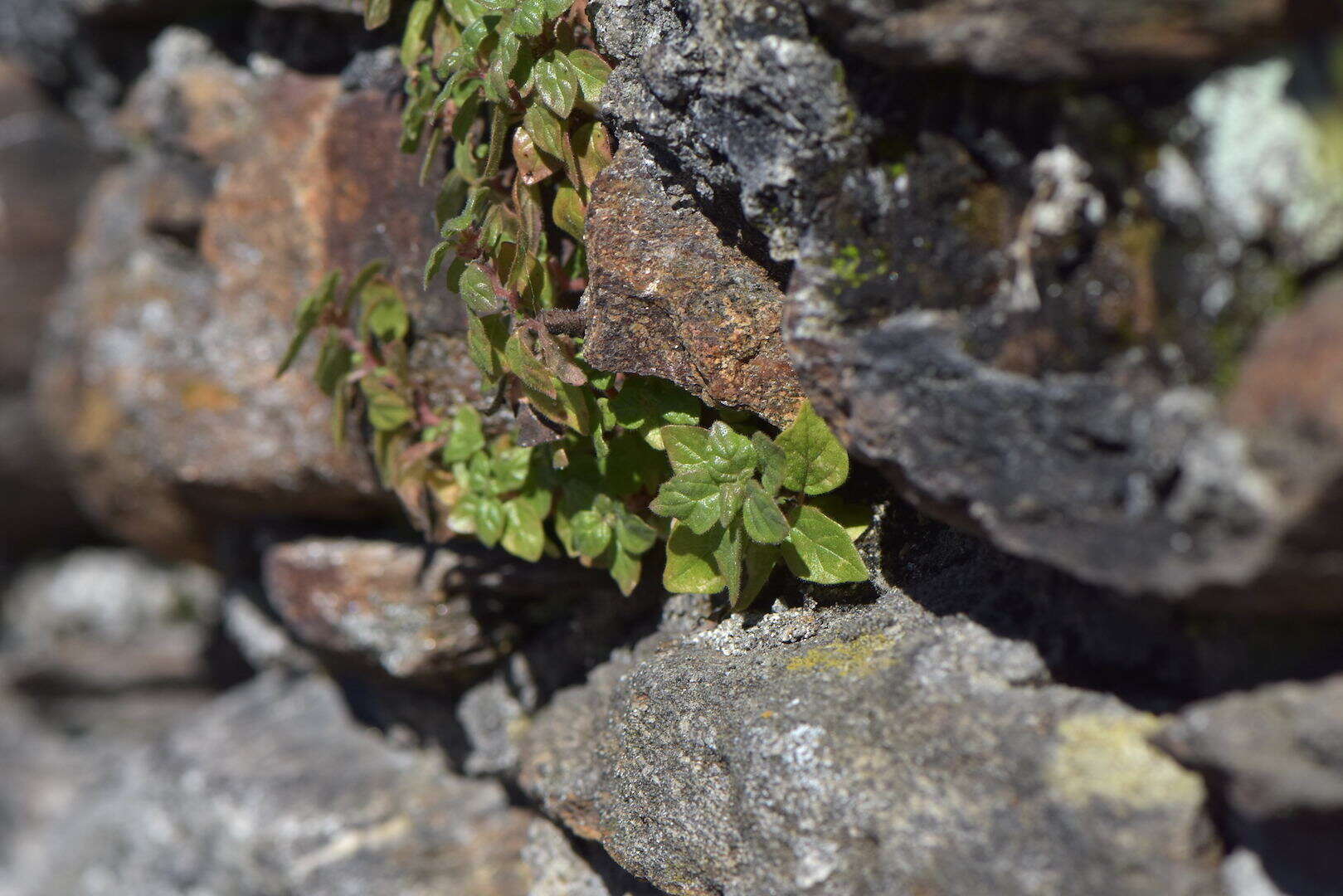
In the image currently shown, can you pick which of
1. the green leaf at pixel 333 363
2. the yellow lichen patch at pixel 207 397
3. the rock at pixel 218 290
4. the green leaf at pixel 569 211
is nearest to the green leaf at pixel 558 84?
the green leaf at pixel 569 211

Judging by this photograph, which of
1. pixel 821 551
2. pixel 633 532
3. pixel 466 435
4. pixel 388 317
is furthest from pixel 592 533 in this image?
pixel 388 317

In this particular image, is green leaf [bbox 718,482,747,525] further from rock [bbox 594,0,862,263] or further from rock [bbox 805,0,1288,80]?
rock [bbox 805,0,1288,80]

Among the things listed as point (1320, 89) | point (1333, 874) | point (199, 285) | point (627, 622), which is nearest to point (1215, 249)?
point (1320, 89)

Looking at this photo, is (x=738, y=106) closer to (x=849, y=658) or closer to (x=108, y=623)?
(x=849, y=658)

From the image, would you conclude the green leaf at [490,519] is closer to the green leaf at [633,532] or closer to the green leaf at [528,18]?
the green leaf at [633,532]

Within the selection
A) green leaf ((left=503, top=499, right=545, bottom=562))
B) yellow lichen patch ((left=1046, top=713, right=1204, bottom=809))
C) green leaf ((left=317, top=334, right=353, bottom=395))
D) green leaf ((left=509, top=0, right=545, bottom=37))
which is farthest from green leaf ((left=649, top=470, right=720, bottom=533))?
green leaf ((left=317, top=334, right=353, bottom=395))

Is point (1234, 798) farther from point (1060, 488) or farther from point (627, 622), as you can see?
point (627, 622)
